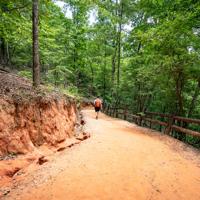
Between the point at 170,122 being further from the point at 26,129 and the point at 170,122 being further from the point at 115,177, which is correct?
the point at 26,129

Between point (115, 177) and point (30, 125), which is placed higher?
point (30, 125)

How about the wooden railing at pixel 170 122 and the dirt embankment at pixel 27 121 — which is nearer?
the dirt embankment at pixel 27 121

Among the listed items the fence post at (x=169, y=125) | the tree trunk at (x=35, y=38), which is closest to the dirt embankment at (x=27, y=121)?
the tree trunk at (x=35, y=38)

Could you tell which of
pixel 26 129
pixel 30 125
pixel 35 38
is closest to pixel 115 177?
pixel 26 129

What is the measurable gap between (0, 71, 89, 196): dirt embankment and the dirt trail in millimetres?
1267

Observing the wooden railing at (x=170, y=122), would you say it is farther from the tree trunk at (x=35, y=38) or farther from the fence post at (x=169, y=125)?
the tree trunk at (x=35, y=38)

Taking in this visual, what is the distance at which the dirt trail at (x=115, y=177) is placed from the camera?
11.9 feet

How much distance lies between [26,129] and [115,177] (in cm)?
447

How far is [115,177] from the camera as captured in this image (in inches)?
168

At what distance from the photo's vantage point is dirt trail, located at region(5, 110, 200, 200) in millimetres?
3631

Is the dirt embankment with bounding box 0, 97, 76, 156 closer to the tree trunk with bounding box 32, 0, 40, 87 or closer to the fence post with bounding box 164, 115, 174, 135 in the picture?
the tree trunk with bounding box 32, 0, 40, 87

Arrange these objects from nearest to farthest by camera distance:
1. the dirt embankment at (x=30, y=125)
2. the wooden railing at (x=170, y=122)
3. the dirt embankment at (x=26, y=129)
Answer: the dirt embankment at (x=26, y=129)
the dirt embankment at (x=30, y=125)
the wooden railing at (x=170, y=122)

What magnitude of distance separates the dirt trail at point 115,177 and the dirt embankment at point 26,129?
1.27m

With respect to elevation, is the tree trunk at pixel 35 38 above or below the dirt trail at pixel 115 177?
above
